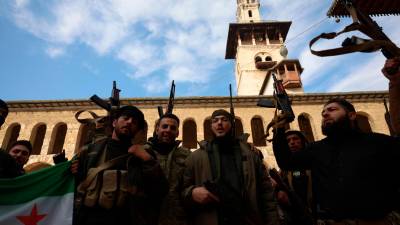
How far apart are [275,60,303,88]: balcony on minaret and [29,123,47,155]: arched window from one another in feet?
51.7

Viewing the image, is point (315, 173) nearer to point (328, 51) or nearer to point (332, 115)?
point (332, 115)

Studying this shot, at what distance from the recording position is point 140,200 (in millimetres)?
2471

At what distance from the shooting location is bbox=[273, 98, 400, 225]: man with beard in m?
2.07

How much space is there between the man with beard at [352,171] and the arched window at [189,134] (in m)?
12.5

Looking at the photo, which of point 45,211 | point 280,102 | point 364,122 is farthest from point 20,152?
point 364,122

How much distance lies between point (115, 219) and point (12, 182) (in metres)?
1.25

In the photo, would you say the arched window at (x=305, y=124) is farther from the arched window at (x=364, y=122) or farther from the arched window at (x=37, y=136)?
the arched window at (x=37, y=136)

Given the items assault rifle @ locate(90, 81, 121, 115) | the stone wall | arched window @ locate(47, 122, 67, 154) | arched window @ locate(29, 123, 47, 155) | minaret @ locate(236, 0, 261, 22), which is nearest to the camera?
assault rifle @ locate(90, 81, 121, 115)

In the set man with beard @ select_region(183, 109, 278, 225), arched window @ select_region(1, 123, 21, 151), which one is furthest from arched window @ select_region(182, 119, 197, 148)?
man with beard @ select_region(183, 109, 278, 225)

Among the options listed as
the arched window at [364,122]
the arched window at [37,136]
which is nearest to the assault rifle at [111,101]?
the arched window at [37,136]

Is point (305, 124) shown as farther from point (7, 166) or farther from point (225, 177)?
point (7, 166)

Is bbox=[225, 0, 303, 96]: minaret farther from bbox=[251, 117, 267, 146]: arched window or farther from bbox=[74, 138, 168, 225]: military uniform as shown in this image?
bbox=[74, 138, 168, 225]: military uniform

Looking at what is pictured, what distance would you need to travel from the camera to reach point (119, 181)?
7.86 feet

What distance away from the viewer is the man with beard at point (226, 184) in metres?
2.46
